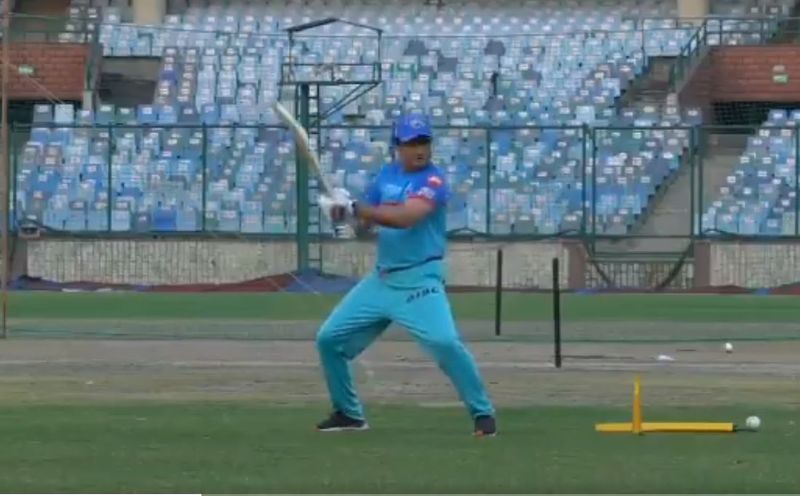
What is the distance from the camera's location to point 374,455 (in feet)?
34.4

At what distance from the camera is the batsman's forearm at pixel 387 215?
1091 centimetres

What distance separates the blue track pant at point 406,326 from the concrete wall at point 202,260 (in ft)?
77.8

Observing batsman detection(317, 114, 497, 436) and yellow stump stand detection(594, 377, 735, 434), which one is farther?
yellow stump stand detection(594, 377, 735, 434)

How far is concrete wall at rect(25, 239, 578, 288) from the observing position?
3544cm

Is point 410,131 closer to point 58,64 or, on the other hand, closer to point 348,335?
point 348,335

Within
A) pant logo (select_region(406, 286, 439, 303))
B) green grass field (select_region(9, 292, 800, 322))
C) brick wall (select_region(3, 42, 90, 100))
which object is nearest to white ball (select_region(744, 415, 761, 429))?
pant logo (select_region(406, 286, 439, 303))

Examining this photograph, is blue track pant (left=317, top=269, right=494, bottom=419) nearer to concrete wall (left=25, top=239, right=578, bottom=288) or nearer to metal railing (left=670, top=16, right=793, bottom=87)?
concrete wall (left=25, top=239, right=578, bottom=288)

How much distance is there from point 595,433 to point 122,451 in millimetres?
2977

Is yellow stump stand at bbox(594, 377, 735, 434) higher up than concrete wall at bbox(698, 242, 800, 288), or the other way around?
concrete wall at bbox(698, 242, 800, 288)

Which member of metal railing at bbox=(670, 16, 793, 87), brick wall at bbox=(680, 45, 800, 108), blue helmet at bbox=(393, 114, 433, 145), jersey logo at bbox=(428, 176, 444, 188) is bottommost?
jersey logo at bbox=(428, 176, 444, 188)

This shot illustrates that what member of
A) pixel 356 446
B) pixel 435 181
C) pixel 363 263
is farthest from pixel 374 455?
pixel 363 263

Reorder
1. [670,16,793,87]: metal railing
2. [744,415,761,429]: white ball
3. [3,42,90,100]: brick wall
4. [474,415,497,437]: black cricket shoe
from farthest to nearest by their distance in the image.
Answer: [3,42,90,100]: brick wall, [670,16,793,87]: metal railing, [744,415,761,429]: white ball, [474,415,497,437]: black cricket shoe

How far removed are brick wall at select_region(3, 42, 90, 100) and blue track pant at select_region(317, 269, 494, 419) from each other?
31.8 metres

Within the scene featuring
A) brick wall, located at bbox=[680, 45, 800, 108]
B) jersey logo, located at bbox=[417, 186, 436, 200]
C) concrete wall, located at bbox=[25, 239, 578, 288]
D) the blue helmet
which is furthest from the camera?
brick wall, located at bbox=[680, 45, 800, 108]
